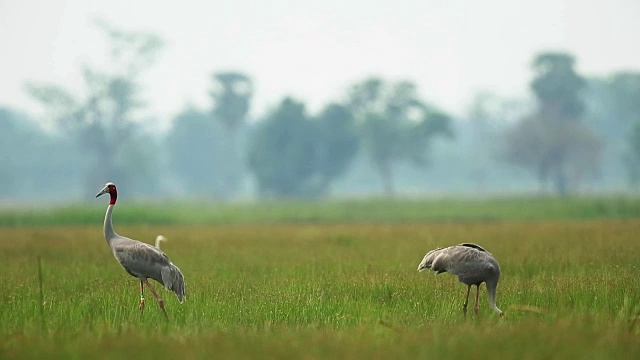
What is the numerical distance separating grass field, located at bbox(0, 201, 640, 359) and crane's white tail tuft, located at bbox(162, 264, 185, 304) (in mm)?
254

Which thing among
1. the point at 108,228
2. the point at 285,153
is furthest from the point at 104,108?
the point at 108,228

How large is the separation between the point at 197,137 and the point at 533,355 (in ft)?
391

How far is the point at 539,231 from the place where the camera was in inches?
1090

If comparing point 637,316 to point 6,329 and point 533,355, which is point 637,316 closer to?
point 533,355

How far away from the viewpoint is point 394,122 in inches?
3590

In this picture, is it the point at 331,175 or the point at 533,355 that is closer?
the point at 533,355

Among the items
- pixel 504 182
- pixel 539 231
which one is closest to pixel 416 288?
pixel 539 231

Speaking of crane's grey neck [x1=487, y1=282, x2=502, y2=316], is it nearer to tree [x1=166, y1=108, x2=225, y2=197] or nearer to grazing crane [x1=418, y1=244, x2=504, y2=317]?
grazing crane [x1=418, y1=244, x2=504, y2=317]

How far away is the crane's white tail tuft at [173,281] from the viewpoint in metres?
11.5

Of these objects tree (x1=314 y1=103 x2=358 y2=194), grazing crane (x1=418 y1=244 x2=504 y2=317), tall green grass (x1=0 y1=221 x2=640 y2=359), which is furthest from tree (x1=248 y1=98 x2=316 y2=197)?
grazing crane (x1=418 y1=244 x2=504 y2=317)

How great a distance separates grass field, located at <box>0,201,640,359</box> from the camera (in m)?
8.07

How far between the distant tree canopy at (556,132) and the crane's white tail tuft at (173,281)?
75861 millimetres

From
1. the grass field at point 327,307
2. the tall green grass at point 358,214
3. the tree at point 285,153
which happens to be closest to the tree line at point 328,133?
the tree at point 285,153

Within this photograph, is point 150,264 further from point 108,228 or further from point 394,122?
point 394,122
